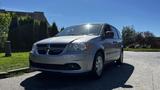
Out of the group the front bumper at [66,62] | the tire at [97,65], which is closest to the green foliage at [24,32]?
the tire at [97,65]

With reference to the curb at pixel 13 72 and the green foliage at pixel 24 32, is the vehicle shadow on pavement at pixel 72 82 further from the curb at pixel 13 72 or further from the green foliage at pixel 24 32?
the green foliage at pixel 24 32

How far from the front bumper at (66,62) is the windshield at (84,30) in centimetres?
141

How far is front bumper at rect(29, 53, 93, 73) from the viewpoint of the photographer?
6.89 metres

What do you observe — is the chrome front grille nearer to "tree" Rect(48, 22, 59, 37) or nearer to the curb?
the curb

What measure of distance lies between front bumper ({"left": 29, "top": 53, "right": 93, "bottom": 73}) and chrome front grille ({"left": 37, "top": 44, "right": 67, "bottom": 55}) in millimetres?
132

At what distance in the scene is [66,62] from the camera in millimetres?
6891

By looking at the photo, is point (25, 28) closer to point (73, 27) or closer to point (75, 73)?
point (73, 27)

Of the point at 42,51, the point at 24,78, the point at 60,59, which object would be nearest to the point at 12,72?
the point at 24,78

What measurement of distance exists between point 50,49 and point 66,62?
0.59 meters

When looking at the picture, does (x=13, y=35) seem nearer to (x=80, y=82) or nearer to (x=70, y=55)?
(x=80, y=82)

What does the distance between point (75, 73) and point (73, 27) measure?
2.56 m

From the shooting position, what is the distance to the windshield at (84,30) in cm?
843

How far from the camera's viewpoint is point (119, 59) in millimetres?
11477

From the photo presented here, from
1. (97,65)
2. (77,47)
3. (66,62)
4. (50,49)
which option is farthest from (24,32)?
(66,62)
